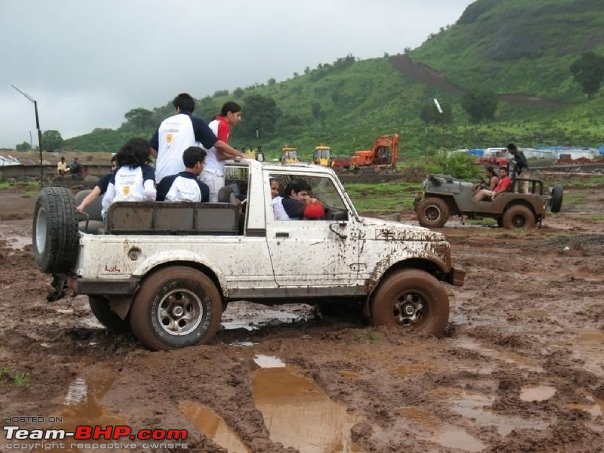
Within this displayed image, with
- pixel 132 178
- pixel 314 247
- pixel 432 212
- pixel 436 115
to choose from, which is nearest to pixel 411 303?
pixel 314 247

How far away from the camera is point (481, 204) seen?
63.3ft

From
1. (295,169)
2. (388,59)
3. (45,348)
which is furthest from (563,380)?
(388,59)

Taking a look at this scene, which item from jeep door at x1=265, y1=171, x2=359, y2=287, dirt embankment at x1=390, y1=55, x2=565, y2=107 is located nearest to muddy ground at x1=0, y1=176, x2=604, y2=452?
jeep door at x1=265, y1=171, x2=359, y2=287

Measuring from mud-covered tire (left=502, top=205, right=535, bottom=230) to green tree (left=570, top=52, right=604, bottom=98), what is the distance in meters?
84.5

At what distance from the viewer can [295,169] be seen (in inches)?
331

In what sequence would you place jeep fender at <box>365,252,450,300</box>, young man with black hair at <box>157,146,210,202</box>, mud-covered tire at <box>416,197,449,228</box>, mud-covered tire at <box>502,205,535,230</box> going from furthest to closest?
1. mud-covered tire at <box>416,197,449,228</box>
2. mud-covered tire at <box>502,205,535,230</box>
3. jeep fender at <box>365,252,450,300</box>
4. young man with black hair at <box>157,146,210,202</box>

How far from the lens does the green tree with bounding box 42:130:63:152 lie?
331ft

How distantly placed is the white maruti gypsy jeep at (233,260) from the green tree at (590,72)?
95796 mm

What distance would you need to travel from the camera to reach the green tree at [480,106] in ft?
308

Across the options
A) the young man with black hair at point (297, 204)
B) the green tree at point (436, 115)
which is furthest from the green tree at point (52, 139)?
the young man with black hair at point (297, 204)

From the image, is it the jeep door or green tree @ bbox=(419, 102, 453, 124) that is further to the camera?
green tree @ bbox=(419, 102, 453, 124)

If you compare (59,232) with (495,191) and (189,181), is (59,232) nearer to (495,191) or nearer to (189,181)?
(189,181)

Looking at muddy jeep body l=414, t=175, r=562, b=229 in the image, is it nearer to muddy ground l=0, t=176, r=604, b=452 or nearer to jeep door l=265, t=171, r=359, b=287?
muddy ground l=0, t=176, r=604, b=452

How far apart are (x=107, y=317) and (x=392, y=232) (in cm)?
325
